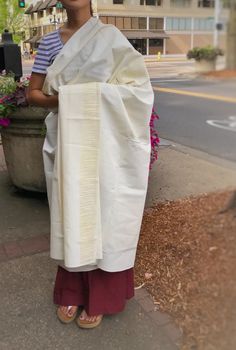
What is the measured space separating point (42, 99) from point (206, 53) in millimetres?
1343

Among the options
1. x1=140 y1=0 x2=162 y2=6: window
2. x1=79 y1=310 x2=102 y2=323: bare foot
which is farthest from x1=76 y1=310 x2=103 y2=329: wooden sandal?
x1=140 y1=0 x2=162 y2=6: window

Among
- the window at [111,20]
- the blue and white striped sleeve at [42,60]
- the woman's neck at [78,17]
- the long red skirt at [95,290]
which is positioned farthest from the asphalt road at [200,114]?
the long red skirt at [95,290]

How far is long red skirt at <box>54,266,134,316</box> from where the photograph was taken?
94.0 inches

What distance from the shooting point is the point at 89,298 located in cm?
242

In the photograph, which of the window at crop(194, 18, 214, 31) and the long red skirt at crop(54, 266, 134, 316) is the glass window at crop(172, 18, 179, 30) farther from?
the long red skirt at crop(54, 266, 134, 316)

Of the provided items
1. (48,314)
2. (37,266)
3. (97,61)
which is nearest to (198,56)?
(97,61)

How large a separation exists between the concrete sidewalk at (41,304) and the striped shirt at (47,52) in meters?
1.02

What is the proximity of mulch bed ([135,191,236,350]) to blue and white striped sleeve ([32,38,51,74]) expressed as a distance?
1.02 metres

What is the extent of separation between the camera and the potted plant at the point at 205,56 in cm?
96

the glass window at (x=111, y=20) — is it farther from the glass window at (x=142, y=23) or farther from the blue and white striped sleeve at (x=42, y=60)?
the blue and white striped sleeve at (x=42, y=60)

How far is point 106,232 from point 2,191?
9.00 ft

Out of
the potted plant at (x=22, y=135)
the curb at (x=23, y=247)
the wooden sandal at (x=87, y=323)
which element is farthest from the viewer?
the potted plant at (x=22, y=135)

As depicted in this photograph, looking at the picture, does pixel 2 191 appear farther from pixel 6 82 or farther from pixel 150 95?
pixel 150 95

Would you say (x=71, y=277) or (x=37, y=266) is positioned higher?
(x=71, y=277)
